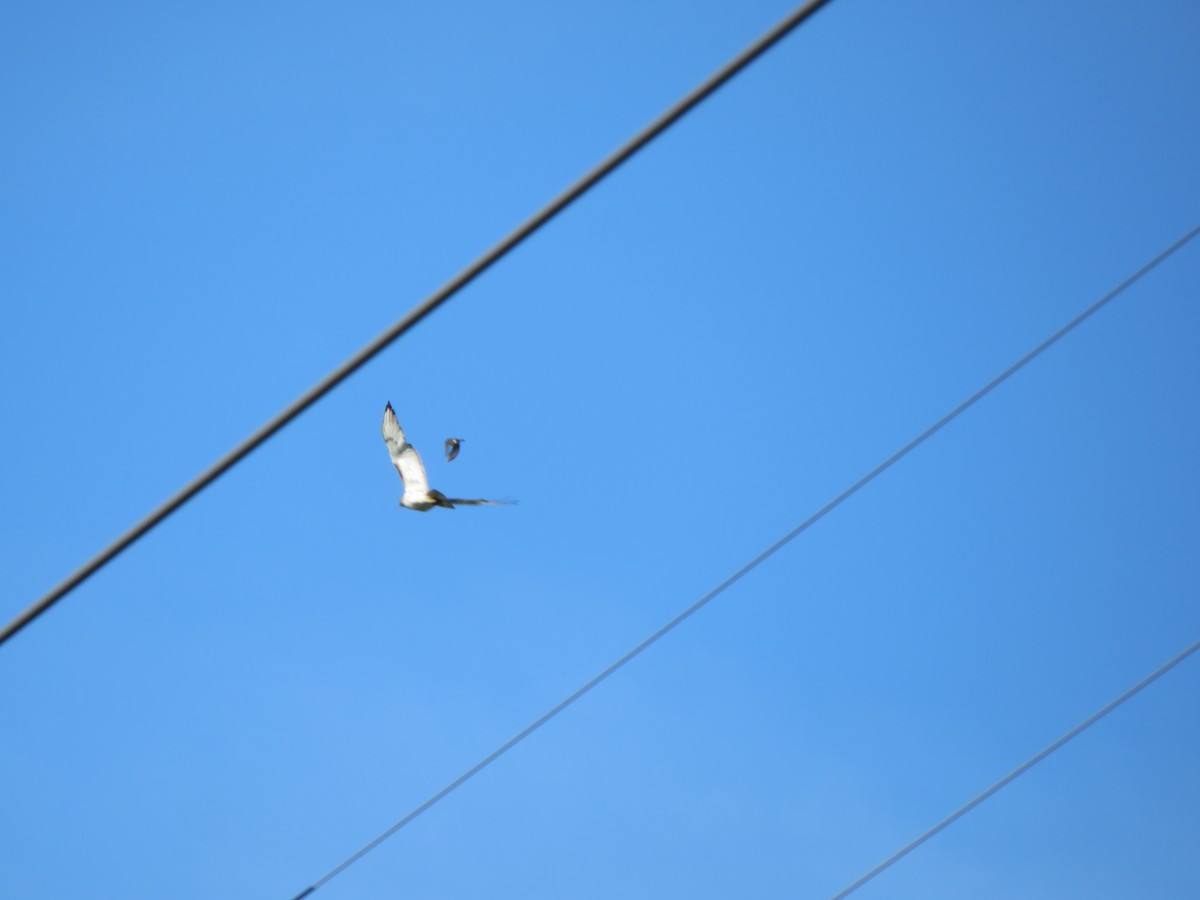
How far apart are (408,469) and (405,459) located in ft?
0.34

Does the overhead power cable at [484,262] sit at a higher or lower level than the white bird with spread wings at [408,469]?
lower

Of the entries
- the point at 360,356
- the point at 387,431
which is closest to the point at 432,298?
the point at 360,356

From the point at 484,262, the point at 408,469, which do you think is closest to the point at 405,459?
the point at 408,469

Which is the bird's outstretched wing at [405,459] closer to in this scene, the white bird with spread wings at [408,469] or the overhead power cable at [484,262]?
the white bird with spread wings at [408,469]

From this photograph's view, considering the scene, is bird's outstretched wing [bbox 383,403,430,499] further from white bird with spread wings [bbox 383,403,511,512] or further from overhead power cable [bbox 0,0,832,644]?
overhead power cable [bbox 0,0,832,644]

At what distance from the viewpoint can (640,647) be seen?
6.98m

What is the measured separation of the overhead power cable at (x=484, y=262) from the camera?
2.54m

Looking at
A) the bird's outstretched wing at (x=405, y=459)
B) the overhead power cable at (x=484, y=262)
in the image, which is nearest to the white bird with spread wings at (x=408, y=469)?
the bird's outstretched wing at (x=405, y=459)

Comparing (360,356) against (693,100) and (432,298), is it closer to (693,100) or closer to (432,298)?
(432,298)

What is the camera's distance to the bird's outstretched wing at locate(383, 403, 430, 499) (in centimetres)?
943

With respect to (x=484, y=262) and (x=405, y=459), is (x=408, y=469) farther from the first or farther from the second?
(x=484, y=262)

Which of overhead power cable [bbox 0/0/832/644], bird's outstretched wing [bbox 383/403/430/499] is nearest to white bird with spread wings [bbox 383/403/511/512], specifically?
bird's outstretched wing [bbox 383/403/430/499]

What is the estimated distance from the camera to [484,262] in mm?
2580

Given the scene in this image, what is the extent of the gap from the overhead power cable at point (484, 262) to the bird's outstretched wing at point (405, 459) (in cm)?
674
